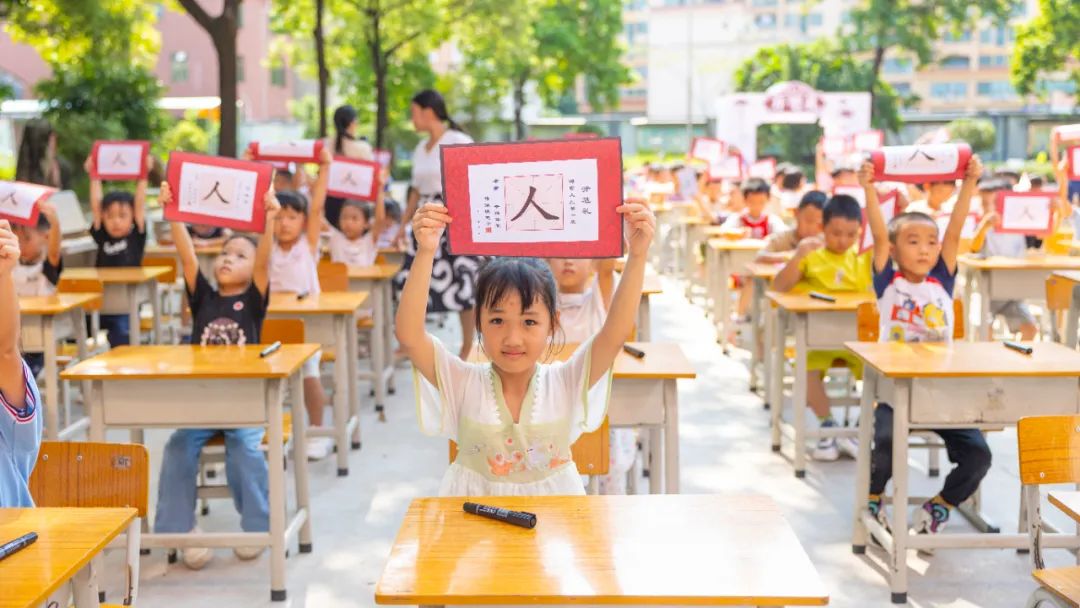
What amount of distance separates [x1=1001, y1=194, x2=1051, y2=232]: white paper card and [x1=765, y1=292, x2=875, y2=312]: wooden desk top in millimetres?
2282

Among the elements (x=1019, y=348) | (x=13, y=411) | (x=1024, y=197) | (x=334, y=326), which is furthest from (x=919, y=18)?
(x=13, y=411)

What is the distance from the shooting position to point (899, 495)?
167 inches

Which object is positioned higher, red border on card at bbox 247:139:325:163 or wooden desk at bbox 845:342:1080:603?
red border on card at bbox 247:139:325:163

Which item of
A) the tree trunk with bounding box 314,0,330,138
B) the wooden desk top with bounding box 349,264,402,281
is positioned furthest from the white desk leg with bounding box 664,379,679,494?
the tree trunk with bounding box 314,0,330,138

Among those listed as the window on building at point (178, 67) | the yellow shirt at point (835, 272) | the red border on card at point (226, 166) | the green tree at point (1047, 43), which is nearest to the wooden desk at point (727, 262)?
the yellow shirt at point (835, 272)

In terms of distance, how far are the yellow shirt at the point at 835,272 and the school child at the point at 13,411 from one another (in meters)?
4.34

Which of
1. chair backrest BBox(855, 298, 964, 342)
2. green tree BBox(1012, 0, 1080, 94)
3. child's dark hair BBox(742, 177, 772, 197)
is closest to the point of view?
chair backrest BBox(855, 298, 964, 342)

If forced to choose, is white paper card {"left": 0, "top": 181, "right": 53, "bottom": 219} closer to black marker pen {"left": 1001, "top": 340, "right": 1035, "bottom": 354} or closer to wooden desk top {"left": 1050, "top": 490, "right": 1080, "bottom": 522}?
black marker pen {"left": 1001, "top": 340, "right": 1035, "bottom": 354}

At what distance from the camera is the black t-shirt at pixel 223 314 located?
491 cm

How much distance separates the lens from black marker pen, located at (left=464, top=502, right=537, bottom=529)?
249 centimetres

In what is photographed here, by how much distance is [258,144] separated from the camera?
22.9 feet

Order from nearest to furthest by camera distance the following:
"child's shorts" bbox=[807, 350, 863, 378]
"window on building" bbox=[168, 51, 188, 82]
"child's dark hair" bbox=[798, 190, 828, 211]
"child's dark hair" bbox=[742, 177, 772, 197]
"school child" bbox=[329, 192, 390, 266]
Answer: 1. "child's shorts" bbox=[807, 350, 863, 378]
2. "child's dark hair" bbox=[798, 190, 828, 211]
3. "school child" bbox=[329, 192, 390, 266]
4. "child's dark hair" bbox=[742, 177, 772, 197]
5. "window on building" bbox=[168, 51, 188, 82]

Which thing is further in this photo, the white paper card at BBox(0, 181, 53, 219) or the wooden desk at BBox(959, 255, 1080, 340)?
the wooden desk at BBox(959, 255, 1080, 340)

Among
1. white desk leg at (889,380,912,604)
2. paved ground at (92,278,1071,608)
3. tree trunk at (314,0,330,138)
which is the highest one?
tree trunk at (314,0,330,138)
